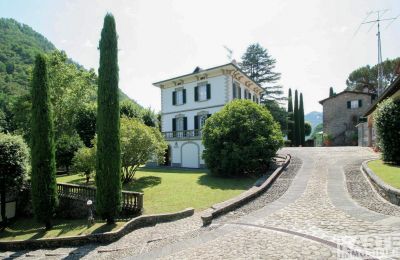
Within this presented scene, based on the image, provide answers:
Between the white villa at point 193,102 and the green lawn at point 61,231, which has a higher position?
the white villa at point 193,102

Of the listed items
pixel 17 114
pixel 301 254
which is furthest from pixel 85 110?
pixel 301 254

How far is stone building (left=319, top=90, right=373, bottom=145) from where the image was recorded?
43938mm

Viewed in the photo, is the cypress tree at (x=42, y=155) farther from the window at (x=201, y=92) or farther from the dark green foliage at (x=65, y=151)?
the window at (x=201, y=92)

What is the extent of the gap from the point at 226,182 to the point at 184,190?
10.8 ft

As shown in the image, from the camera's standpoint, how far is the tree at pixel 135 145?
18.6 m

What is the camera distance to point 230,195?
14414 mm

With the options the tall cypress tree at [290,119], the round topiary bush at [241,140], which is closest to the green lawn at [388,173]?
the round topiary bush at [241,140]

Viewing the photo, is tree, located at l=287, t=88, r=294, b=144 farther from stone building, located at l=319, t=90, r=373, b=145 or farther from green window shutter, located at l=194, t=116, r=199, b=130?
green window shutter, located at l=194, t=116, r=199, b=130

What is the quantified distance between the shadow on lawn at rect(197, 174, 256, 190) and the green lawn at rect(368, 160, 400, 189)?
6808 millimetres

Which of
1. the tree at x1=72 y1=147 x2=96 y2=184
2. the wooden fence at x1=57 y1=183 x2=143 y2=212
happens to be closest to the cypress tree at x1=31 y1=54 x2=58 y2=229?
the wooden fence at x1=57 y1=183 x2=143 y2=212

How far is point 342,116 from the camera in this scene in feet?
151

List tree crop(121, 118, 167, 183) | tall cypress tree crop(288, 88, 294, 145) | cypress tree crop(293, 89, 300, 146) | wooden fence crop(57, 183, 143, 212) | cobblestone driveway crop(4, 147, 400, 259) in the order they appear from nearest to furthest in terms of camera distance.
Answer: cobblestone driveway crop(4, 147, 400, 259) < wooden fence crop(57, 183, 143, 212) < tree crop(121, 118, 167, 183) < cypress tree crop(293, 89, 300, 146) < tall cypress tree crop(288, 88, 294, 145)

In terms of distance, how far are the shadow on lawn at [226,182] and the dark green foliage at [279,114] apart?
2949 cm

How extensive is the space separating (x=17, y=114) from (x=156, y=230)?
2847 cm
